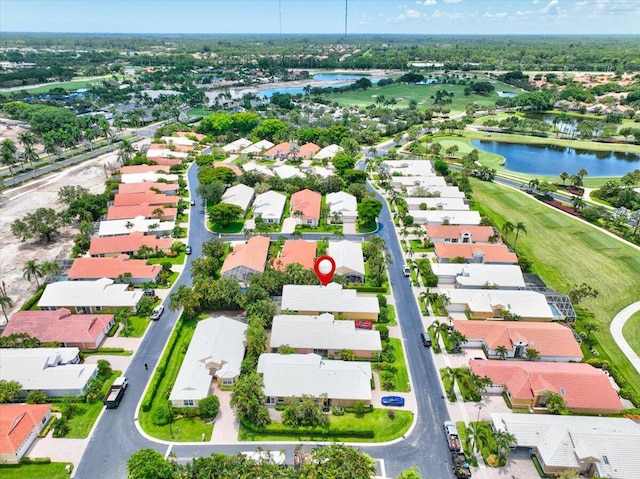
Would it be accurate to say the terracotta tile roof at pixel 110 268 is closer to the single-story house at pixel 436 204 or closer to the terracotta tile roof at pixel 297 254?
the terracotta tile roof at pixel 297 254

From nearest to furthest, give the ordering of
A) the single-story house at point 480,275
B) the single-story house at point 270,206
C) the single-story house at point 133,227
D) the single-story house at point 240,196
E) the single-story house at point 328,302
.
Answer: the single-story house at point 328,302 < the single-story house at point 480,275 < the single-story house at point 133,227 < the single-story house at point 270,206 < the single-story house at point 240,196

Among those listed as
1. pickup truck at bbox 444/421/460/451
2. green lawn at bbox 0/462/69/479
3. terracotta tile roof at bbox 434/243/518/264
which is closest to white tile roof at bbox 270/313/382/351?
pickup truck at bbox 444/421/460/451

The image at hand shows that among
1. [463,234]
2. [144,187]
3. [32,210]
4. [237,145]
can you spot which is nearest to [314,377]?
[463,234]

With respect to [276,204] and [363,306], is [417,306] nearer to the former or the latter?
[363,306]

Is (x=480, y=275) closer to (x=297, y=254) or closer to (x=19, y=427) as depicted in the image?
(x=297, y=254)

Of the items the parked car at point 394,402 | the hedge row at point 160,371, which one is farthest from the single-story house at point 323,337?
the hedge row at point 160,371

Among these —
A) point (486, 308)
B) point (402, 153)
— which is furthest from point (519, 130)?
point (486, 308)
